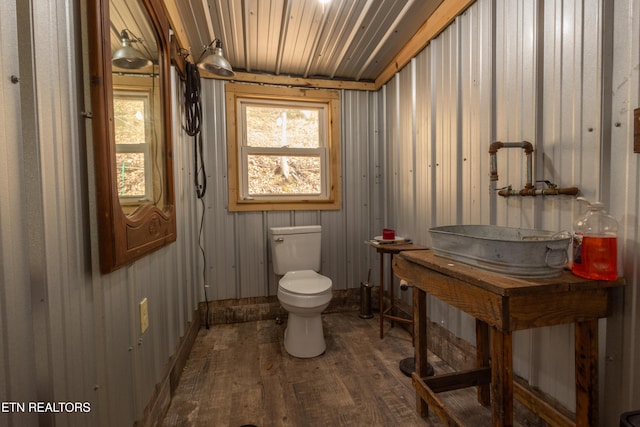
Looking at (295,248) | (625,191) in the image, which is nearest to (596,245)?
(625,191)

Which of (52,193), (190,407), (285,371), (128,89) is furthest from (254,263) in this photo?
(52,193)

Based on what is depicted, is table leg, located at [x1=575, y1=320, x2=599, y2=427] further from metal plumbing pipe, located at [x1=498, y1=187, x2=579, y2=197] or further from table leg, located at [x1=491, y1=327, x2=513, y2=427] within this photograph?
metal plumbing pipe, located at [x1=498, y1=187, x2=579, y2=197]

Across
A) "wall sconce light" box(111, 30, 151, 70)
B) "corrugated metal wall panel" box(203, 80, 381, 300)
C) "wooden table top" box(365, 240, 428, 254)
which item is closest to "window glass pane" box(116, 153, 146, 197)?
"wall sconce light" box(111, 30, 151, 70)

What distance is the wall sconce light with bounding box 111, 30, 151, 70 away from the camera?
3.46 feet

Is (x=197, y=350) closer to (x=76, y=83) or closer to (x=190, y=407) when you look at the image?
(x=190, y=407)

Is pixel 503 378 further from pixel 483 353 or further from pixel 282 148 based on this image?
pixel 282 148

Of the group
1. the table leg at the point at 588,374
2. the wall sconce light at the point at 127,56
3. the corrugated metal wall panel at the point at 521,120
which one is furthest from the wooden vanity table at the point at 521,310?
the wall sconce light at the point at 127,56

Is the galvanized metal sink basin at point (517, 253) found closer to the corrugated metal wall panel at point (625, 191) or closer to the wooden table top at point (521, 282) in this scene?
the wooden table top at point (521, 282)

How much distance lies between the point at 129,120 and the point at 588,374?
6.52 feet

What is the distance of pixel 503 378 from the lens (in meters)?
0.98

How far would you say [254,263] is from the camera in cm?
267

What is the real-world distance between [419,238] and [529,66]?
1285mm

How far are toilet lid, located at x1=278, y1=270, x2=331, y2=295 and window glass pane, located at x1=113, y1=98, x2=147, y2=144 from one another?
130 centimetres

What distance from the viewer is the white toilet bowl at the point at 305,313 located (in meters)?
1.95
